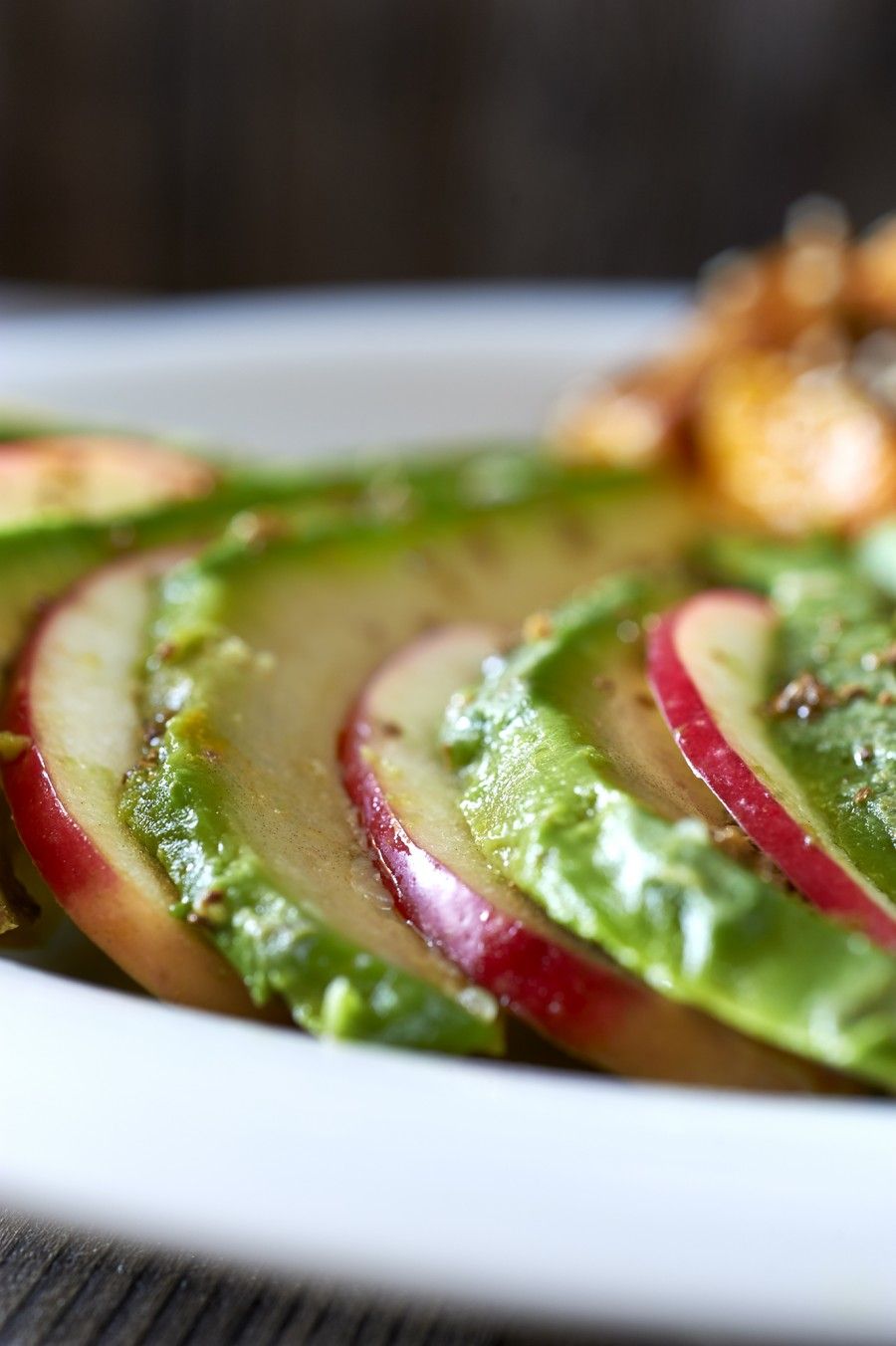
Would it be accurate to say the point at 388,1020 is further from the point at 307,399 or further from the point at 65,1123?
the point at 307,399

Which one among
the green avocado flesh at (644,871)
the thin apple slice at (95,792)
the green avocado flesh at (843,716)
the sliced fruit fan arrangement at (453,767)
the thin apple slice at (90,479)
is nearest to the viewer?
the green avocado flesh at (644,871)

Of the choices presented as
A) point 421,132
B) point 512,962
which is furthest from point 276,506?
point 421,132

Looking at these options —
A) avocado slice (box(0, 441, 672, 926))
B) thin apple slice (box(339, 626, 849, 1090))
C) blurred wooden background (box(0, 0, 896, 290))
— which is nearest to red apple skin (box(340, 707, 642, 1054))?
thin apple slice (box(339, 626, 849, 1090))

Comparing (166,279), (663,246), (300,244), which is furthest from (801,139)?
(166,279)

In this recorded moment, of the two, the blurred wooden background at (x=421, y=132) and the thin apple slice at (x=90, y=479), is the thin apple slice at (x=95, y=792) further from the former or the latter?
the blurred wooden background at (x=421, y=132)

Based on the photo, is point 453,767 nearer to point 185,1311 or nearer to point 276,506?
point 185,1311

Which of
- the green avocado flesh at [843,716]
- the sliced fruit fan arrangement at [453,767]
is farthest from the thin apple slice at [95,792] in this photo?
the green avocado flesh at [843,716]
